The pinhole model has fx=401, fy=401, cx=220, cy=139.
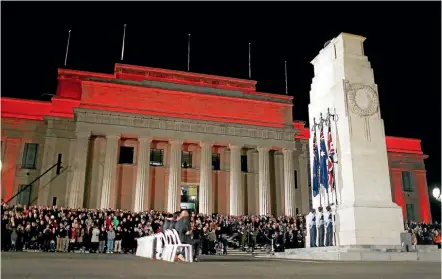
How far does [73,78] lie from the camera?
1432 inches

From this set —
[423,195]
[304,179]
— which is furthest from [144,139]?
[423,195]

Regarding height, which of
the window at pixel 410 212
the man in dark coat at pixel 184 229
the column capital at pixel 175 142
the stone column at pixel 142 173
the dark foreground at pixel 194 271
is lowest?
the dark foreground at pixel 194 271

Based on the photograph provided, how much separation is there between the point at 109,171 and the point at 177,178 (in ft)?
17.5

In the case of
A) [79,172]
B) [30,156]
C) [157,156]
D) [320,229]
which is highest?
[157,156]

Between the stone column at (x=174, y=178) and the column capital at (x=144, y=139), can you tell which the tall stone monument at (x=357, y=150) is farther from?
the column capital at (x=144, y=139)

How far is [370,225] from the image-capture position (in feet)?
44.1

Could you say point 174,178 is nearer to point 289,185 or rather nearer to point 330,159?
point 289,185

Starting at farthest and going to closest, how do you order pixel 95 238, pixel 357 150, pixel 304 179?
pixel 304 179, pixel 95 238, pixel 357 150

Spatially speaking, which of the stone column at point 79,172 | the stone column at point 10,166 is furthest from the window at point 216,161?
the stone column at point 10,166

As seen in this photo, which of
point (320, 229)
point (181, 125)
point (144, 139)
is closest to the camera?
point (320, 229)

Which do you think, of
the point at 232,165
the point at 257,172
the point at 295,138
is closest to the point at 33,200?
the point at 232,165

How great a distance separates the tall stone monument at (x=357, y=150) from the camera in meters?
13.6

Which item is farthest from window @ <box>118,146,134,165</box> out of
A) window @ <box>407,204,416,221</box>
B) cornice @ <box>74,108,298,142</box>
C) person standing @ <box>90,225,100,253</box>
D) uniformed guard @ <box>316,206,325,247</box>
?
window @ <box>407,204,416,221</box>

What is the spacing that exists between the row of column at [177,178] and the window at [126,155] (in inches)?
115
